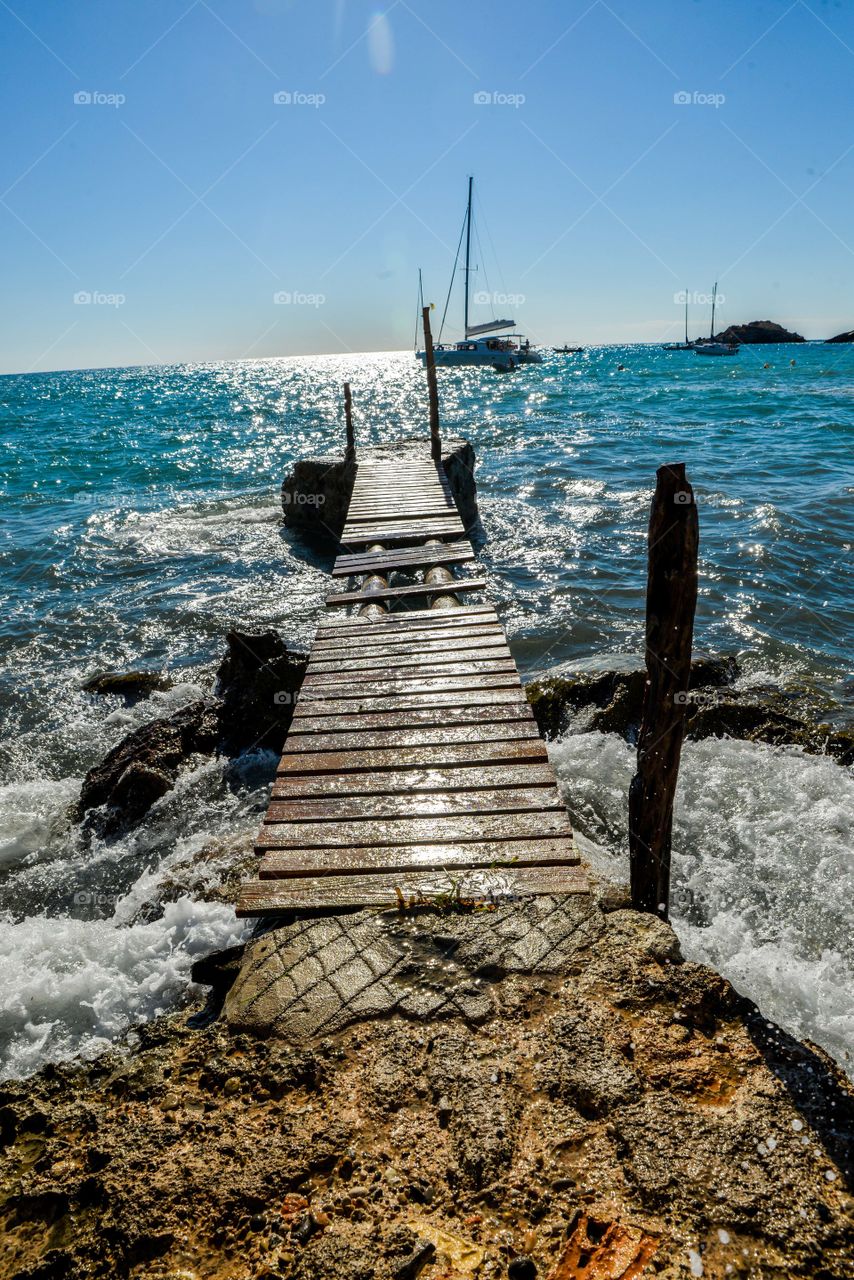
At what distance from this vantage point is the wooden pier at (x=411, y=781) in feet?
12.5

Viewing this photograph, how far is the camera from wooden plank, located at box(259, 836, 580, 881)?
390 centimetres

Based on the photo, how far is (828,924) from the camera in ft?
15.9

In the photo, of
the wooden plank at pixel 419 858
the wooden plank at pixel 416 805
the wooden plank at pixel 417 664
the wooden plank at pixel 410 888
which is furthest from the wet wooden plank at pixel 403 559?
the wooden plank at pixel 410 888

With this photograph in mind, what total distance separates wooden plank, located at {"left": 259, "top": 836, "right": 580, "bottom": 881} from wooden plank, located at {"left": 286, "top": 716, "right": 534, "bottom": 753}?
44.9 inches

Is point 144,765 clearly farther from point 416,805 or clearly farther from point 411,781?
point 416,805

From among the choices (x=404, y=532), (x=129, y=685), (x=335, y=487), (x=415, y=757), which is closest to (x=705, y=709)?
(x=415, y=757)

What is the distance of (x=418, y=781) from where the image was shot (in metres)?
4.70

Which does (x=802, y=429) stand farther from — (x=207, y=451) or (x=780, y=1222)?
(x=780, y=1222)

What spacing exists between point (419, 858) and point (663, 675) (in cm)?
171

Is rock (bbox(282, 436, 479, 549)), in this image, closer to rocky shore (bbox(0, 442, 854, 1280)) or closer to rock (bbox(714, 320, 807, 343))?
rocky shore (bbox(0, 442, 854, 1280))

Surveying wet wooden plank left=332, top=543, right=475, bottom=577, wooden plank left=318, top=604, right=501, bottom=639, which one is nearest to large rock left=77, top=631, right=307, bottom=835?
wooden plank left=318, top=604, right=501, bottom=639

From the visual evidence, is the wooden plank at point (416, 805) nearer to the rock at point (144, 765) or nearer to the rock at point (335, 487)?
the rock at point (144, 765)

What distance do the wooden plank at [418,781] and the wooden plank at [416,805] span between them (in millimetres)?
46

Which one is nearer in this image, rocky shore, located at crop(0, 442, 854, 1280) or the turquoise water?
rocky shore, located at crop(0, 442, 854, 1280)
